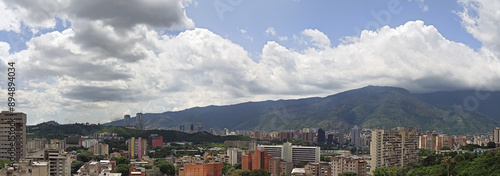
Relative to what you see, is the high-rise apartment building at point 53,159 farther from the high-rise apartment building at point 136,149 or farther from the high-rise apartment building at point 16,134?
the high-rise apartment building at point 136,149

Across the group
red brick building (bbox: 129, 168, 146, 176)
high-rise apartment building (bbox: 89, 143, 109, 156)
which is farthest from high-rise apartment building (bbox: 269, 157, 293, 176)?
high-rise apartment building (bbox: 89, 143, 109, 156)

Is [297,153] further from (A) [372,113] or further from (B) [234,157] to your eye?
(A) [372,113]

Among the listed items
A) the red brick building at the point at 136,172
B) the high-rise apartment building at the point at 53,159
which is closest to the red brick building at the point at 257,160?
the red brick building at the point at 136,172

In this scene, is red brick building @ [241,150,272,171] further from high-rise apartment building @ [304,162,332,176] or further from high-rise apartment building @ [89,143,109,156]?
high-rise apartment building @ [89,143,109,156]

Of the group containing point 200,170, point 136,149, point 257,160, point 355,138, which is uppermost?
point 257,160

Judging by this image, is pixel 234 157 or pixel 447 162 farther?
pixel 234 157

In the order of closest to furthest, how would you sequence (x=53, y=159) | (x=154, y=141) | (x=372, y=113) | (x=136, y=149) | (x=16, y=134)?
1. (x=53, y=159)
2. (x=16, y=134)
3. (x=136, y=149)
4. (x=154, y=141)
5. (x=372, y=113)

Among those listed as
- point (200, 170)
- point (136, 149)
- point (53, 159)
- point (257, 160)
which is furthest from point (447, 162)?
point (136, 149)

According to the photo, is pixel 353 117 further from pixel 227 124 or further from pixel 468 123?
pixel 227 124
